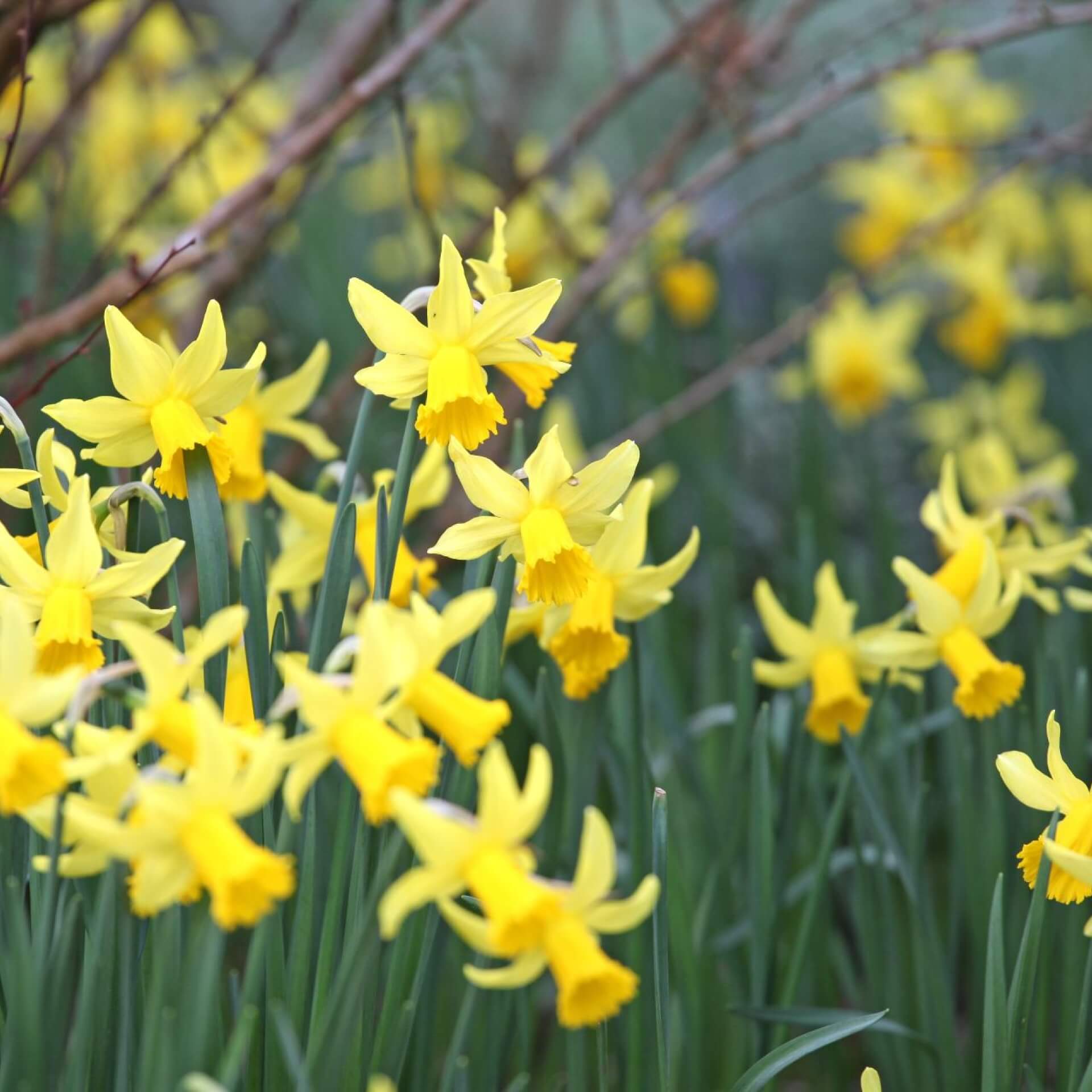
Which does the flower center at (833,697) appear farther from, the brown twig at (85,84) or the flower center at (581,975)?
the brown twig at (85,84)

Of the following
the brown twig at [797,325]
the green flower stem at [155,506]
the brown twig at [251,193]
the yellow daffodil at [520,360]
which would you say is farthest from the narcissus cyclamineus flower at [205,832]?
the brown twig at [797,325]

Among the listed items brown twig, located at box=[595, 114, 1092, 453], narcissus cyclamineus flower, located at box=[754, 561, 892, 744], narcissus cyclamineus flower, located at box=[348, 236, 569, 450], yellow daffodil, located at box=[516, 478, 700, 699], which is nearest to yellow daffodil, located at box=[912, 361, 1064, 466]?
brown twig, located at box=[595, 114, 1092, 453]

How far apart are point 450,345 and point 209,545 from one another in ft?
1.00

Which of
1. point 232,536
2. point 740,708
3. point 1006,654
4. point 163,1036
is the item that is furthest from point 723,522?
point 163,1036

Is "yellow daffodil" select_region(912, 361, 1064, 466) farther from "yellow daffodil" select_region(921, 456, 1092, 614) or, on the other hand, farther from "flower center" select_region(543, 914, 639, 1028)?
"flower center" select_region(543, 914, 639, 1028)

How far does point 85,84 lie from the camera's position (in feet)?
7.97

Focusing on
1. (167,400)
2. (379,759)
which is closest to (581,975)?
(379,759)

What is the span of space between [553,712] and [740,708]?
12.8 inches

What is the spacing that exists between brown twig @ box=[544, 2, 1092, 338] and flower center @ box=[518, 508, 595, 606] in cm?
124

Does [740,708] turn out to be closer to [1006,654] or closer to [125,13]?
[1006,654]

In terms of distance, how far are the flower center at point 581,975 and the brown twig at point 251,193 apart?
127 centimetres

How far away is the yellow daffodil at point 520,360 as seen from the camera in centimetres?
138

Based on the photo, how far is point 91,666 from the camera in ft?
3.98

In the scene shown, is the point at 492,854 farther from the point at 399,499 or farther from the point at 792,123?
the point at 792,123
